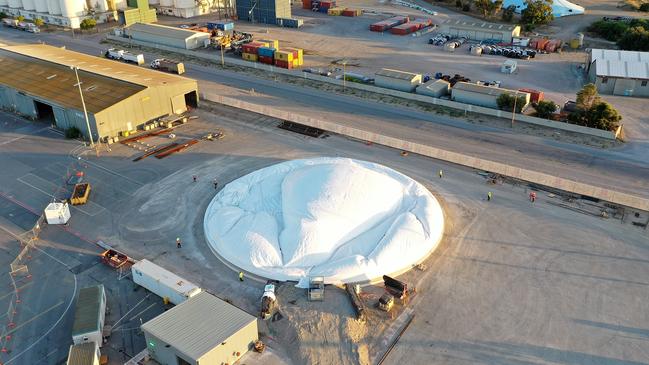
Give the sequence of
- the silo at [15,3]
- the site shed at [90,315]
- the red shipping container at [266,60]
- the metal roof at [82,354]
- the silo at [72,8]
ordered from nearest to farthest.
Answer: the metal roof at [82,354] < the site shed at [90,315] < the red shipping container at [266,60] < the silo at [72,8] < the silo at [15,3]

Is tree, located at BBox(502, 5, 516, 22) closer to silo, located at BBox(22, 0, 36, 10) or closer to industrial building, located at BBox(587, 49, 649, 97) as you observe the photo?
industrial building, located at BBox(587, 49, 649, 97)

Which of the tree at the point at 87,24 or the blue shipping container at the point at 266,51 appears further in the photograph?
the tree at the point at 87,24

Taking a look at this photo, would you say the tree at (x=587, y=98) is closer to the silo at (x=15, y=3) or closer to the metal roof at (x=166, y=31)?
the metal roof at (x=166, y=31)

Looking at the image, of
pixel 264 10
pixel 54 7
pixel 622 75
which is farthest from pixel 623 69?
pixel 54 7

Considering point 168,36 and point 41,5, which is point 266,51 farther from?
point 41,5

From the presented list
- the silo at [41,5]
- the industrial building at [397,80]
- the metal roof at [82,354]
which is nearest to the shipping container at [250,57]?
the industrial building at [397,80]

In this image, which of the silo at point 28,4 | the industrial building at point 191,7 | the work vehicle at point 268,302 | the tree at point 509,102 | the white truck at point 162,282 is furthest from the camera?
the industrial building at point 191,7

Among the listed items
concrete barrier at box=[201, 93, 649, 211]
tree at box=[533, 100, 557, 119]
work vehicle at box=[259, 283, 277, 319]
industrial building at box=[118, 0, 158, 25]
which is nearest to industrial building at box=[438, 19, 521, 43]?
tree at box=[533, 100, 557, 119]
